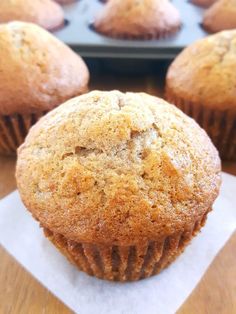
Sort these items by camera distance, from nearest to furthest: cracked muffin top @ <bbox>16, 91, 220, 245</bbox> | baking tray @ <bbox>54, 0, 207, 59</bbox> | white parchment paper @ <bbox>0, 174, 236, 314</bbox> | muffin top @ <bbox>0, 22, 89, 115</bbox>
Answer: cracked muffin top @ <bbox>16, 91, 220, 245</bbox>
white parchment paper @ <bbox>0, 174, 236, 314</bbox>
muffin top @ <bbox>0, 22, 89, 115</bbox>
baking tray @ <bbox>54, 0, 207, 59</bbox>

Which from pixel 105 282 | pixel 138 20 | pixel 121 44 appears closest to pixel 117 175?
pixel 105 282

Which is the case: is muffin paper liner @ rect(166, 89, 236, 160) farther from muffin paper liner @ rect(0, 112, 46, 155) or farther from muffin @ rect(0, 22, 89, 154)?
muffin paper liner @ rect(0, 112, 46, 155)

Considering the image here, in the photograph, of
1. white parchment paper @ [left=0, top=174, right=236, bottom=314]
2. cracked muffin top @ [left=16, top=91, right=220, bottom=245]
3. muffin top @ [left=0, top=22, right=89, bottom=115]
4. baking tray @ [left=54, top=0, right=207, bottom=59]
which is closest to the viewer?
cracked muffin top @ [left=16, top=91, right=220, bottom=245]

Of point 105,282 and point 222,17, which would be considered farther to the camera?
point 222,17

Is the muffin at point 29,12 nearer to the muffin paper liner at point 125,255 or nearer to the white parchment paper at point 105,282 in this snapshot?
the white parchment paper at point 105,282

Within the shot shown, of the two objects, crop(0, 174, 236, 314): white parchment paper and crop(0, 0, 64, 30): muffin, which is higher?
crop(0, 0, 64, 30): muffin

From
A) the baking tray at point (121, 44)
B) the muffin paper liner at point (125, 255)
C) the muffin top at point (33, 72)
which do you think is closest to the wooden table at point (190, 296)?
the muffin paper liner at point (125, 255)

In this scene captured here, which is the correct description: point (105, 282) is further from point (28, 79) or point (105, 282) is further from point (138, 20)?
A: point (138, 20)

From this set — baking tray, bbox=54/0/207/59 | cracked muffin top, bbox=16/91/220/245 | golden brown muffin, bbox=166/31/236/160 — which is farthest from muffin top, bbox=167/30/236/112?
cracked muffin top, bbox=16/91/220/245
